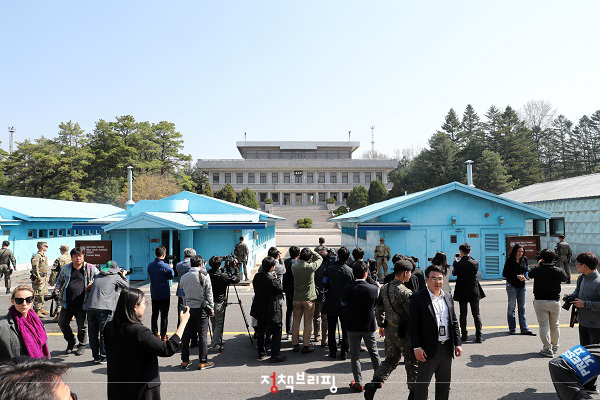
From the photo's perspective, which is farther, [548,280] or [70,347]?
[70,347]

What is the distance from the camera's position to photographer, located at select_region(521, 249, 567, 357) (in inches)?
286

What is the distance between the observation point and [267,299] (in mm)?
7430

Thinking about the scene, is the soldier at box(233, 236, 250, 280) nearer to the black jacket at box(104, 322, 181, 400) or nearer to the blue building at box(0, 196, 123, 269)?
the blue building at box(0, 196, 123, 269)

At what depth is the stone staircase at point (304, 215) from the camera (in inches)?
2157

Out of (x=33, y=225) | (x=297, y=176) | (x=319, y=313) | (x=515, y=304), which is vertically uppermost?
(x=297, y=176)

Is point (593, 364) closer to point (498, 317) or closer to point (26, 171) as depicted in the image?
point (498, 317)

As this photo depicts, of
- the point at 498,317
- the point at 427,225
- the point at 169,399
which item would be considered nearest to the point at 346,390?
the point at 169,399

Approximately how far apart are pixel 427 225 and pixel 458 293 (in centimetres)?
1067

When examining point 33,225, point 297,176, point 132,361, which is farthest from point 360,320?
point 297,176

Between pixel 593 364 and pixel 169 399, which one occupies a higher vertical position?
pixel 593 364

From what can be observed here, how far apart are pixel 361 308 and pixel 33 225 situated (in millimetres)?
27517

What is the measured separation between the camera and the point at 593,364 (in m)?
3.13

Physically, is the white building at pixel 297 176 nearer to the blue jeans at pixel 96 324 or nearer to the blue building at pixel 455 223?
the blue building at pixel 455 223

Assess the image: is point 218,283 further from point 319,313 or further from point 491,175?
point 491,175
